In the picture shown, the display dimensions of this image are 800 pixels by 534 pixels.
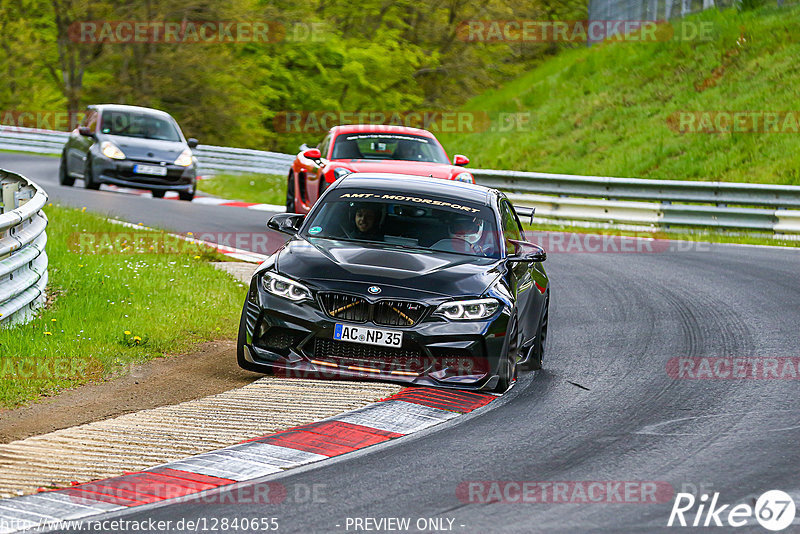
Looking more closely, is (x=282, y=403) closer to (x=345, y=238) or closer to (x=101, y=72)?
(x=345, y=238)

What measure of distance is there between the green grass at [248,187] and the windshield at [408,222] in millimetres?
16985

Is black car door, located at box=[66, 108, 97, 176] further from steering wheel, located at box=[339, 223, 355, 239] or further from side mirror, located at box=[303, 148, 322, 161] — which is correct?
steering wheel, located at box=[339, 223, 355, 239]

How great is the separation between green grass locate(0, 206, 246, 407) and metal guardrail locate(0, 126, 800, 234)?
31.9 feet

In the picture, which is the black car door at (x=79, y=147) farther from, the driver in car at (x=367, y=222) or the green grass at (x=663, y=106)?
the driver in car at (x=367, y=222)

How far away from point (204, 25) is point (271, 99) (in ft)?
16.8

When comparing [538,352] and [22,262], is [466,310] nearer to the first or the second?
[538,352]

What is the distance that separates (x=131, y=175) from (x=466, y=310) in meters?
15.1

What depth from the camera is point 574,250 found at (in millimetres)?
17875

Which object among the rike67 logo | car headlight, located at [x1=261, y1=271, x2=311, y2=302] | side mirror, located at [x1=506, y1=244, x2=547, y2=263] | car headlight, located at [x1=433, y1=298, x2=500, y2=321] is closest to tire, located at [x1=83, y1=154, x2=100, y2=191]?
side mirror, located at [x1=506, y1=244, x2=547, y2=263]

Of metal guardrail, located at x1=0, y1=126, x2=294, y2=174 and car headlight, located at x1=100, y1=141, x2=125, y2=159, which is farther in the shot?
metal guardrail, located at x1=0, y1=126, x2=294, y2=174

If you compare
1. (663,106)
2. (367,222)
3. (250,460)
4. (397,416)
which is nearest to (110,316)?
(367,222)

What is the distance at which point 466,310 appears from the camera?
25.9 ft

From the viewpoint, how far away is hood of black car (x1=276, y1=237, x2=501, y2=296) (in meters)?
7.94

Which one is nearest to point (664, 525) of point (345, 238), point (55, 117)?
point (345, 238)
